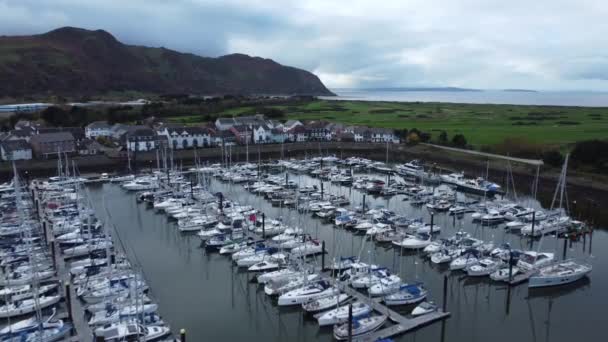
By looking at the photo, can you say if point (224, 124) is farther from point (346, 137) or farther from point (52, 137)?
point (52, 137)

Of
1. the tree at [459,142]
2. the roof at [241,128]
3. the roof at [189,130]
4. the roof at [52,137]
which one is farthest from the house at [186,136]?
the tree at [459,142]

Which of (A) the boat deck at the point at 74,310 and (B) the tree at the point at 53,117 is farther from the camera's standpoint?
(B) the tree at the point at 53,117

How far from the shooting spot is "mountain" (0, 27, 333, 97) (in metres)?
124

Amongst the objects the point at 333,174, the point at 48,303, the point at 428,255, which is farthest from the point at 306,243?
the point at 333,174

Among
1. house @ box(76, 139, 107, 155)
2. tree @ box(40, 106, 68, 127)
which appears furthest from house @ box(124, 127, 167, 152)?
tree @ box(40, 106, 68, 127)

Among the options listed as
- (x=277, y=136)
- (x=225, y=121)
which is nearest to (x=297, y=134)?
(x=277, y=136)

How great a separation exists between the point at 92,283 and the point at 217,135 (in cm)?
4606

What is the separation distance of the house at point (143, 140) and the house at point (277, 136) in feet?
53.9

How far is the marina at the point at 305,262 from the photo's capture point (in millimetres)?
17906

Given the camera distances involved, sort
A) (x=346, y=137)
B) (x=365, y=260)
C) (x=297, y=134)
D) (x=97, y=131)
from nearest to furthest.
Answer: (x=365, y=260) < (x=97, y=131) < (x=346, y=137) < (x=297, y=134)

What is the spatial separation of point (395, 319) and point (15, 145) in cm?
4810

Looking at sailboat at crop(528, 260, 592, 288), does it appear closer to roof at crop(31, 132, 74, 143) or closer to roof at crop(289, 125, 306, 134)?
roof at crop(289, 125, 306, 134)

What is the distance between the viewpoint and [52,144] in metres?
51.2

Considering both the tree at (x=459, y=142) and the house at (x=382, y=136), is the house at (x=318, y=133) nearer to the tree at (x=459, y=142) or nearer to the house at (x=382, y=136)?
the house at (x=382, y=136)
